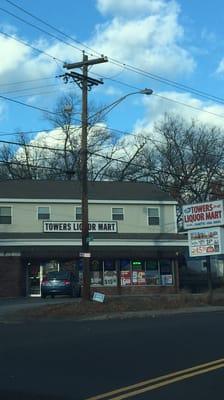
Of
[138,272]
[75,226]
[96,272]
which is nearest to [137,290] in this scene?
[138,272]

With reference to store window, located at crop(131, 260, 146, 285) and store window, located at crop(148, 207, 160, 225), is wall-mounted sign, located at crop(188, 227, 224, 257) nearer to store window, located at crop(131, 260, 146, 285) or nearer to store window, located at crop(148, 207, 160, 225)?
store window, located at crop(131, 260, 146, 285)

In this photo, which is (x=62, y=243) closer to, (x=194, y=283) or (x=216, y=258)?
(x=194, y=283)

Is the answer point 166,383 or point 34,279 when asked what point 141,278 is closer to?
point 34,279

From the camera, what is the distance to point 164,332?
53.8 ft

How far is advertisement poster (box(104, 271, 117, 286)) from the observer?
41094 millimetres

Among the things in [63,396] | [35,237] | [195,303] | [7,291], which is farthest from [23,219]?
[63,396]

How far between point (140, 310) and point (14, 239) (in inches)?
552

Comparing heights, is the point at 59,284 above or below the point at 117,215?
below

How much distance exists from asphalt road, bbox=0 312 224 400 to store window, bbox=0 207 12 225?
2327cm

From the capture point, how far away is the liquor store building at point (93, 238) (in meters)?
38.9

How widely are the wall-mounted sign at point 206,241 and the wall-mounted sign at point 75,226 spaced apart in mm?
10116

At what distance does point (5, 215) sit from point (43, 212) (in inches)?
101

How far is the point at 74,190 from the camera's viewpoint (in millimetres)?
43812

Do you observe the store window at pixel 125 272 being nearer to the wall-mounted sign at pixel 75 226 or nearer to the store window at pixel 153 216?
the wall-mounted sign at pixel 75 226
